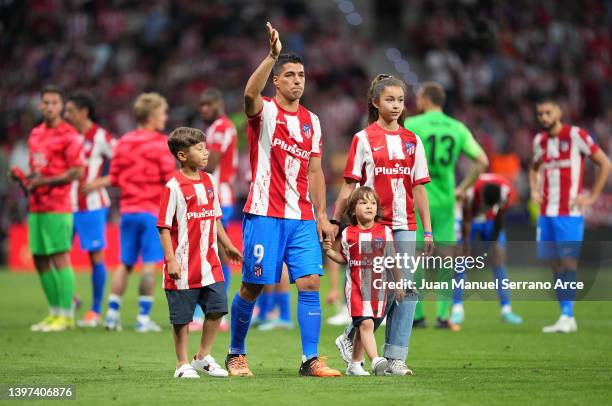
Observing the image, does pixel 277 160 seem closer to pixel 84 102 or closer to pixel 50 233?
pixel 50 233

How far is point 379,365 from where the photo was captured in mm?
8516

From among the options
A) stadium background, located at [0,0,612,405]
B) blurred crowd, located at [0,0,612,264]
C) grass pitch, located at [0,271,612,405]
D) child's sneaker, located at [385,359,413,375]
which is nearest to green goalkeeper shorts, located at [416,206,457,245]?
grass pitch, located at [0,271,612,405]

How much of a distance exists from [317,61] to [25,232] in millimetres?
8060

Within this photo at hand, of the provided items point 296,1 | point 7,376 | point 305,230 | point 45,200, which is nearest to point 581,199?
point 305,230

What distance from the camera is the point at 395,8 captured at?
29.9 m

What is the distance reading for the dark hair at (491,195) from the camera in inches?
563

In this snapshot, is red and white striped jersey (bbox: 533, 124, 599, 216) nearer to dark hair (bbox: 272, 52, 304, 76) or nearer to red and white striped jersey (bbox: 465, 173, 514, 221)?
red and white striped jersey (bbox: 465, 173, 514, 221)

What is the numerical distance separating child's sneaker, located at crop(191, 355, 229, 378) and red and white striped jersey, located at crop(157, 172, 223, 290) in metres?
0.60

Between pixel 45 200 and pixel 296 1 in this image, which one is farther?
pixel 296 1

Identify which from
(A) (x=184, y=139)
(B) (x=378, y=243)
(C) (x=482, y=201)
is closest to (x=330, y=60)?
(C) (x=482, y=201)

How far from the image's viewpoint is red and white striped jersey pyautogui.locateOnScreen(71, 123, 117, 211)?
13.8 metres

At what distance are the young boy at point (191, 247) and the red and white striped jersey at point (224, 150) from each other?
4.18m

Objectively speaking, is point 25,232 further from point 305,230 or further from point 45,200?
point 305,230

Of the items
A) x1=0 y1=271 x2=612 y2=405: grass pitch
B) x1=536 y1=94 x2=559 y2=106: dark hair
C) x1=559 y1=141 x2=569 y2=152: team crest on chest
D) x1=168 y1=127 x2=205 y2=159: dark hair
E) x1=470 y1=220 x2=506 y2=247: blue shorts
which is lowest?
x1=0 y1=271 x2=612 y2=405: grass pitch
